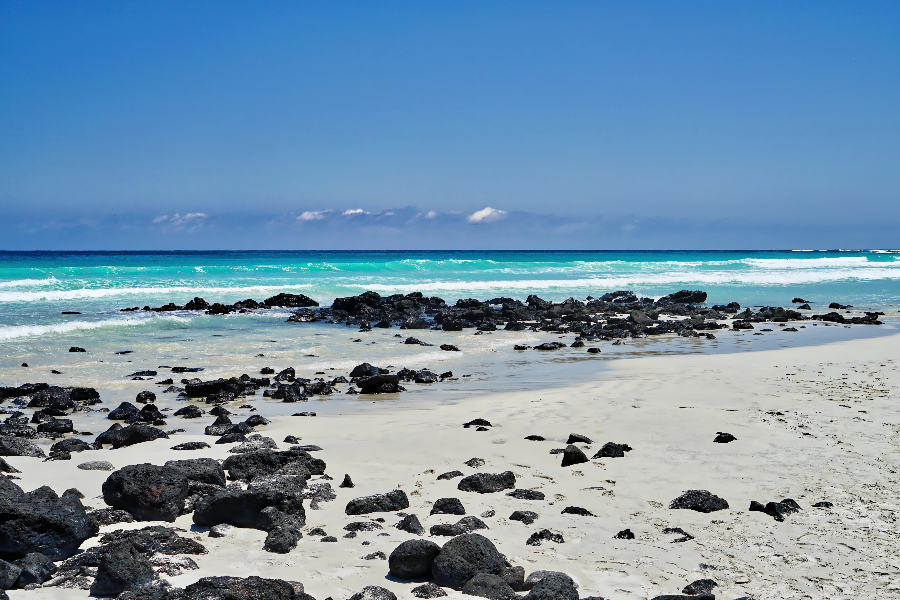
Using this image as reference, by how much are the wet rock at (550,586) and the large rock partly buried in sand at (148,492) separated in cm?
233

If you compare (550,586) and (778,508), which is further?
(778,508)

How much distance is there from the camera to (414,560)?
12.5ft

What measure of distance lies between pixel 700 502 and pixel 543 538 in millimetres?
1258

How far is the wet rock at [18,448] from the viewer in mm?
6035

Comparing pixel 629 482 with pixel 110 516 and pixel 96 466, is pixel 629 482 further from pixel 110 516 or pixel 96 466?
pixel 96 466

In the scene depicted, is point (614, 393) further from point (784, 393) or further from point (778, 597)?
point (778, 597)

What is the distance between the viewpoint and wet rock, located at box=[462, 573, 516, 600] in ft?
11.7

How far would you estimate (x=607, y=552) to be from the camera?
4.15 m

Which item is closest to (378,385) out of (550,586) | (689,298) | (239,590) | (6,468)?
(6,468)

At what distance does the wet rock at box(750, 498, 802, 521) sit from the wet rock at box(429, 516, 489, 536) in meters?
Result: 1.84

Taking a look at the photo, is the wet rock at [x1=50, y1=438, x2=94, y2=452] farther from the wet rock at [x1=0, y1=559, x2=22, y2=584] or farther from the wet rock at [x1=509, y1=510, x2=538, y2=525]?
the wet rock at [x1=509, y1=510, x2=538, y2=525]

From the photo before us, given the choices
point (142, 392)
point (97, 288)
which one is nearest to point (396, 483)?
point (142, 392)

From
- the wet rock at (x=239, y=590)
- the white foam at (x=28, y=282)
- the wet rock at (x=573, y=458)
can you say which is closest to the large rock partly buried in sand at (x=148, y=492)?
the wet rock at (x=239, y=590)

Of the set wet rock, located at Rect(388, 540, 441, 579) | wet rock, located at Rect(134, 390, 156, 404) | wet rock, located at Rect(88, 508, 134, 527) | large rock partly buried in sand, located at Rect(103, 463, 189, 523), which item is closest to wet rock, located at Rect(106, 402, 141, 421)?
wet rock, located at Rect(134, 390, 156, 404)
